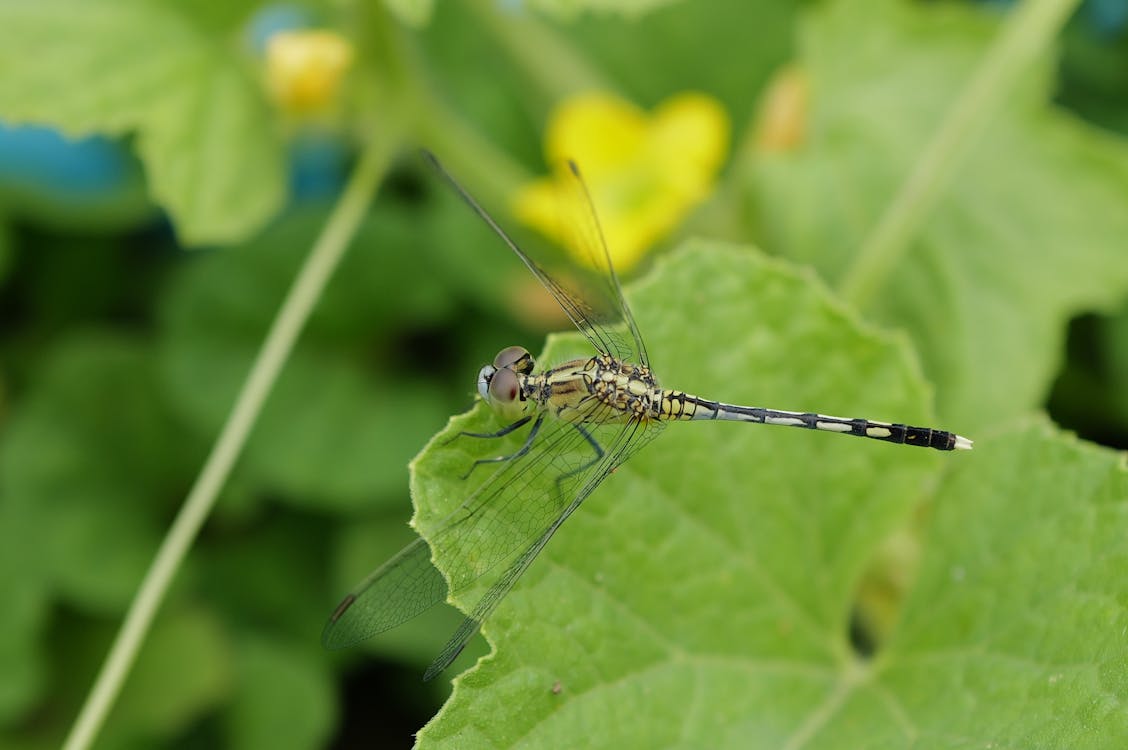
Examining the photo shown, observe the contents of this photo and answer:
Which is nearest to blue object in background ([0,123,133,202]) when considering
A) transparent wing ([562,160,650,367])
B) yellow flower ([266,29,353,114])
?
yellow flower ([266,29,353,114])

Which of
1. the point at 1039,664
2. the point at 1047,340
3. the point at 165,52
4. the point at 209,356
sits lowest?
the point at 1039,664

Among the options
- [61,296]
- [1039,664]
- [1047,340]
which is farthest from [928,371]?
[61,296]

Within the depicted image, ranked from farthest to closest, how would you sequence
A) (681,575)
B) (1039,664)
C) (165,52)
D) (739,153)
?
(739,153), (165,52), (681,575), (1039,664)

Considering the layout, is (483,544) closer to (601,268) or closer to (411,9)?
(601,268)

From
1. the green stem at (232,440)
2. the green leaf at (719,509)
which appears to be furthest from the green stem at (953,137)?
the green stem at (232,440)

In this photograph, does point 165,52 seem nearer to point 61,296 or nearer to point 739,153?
point 61,296

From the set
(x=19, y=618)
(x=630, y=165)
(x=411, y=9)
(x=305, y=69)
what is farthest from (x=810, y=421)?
(x=19, y=618)
